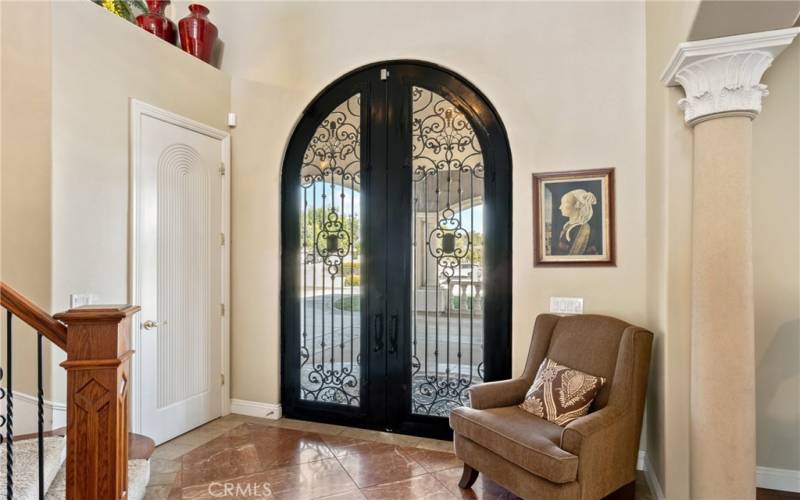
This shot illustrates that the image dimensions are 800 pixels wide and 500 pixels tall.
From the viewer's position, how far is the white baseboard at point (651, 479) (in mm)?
2570

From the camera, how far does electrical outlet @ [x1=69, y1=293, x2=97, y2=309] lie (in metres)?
2.72

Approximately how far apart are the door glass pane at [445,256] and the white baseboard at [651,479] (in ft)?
3.83

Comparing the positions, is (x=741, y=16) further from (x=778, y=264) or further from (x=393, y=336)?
(x=393, y=336)

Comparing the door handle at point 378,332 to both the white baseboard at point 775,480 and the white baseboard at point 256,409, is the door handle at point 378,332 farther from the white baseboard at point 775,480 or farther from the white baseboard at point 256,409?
the white baseboard at point 775,480

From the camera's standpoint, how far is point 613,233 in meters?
3.07

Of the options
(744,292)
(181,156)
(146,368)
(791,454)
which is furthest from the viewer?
(181,156)

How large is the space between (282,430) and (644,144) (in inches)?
135

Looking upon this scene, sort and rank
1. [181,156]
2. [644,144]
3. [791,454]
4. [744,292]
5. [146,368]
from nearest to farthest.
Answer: [744,292], [791,454], [644,144], [146,368], [181,156]

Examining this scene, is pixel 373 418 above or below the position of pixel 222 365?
below

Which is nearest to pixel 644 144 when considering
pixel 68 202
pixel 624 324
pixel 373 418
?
pixel 624 324

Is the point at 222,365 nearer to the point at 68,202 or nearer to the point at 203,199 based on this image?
the point at 203,199

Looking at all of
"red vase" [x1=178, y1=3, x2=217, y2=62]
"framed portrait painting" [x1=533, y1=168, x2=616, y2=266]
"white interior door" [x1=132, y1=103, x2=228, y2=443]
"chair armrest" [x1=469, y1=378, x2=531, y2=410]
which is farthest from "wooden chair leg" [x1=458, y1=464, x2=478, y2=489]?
"red vase" [x1=178, y1=3, x2=217, y2=62]

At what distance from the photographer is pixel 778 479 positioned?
8.79 ft

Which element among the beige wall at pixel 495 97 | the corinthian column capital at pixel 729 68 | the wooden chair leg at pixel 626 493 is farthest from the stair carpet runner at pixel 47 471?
the corinthian column capital at pixel 729 68
